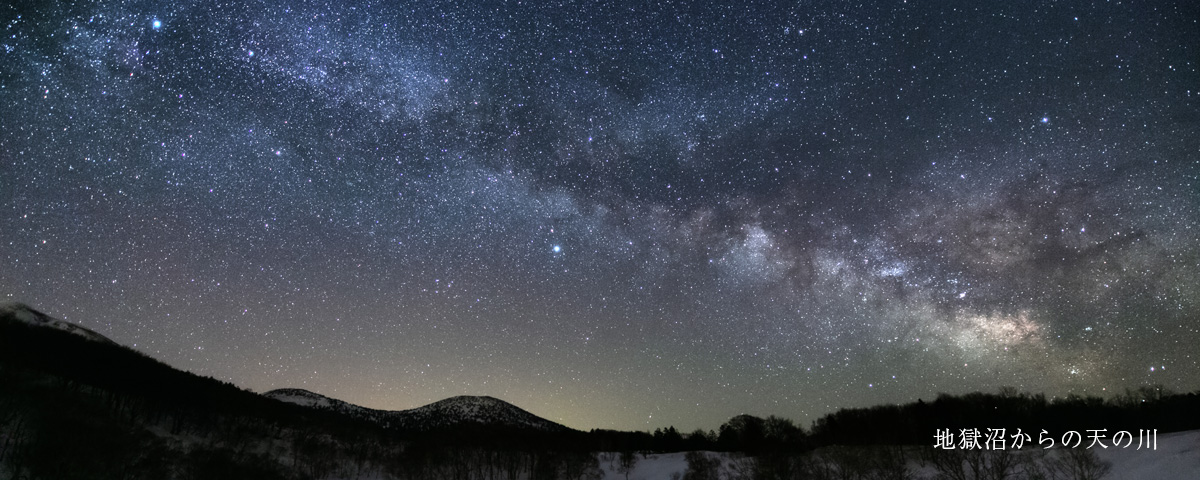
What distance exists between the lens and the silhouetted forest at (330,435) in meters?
62.4

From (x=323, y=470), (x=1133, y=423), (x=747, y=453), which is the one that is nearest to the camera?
(x=1133, y=423)

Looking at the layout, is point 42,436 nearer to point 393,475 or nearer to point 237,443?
point 237,443

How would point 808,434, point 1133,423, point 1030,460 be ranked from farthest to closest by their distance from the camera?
point 808,434 < point 1133,423 < point 1030,460

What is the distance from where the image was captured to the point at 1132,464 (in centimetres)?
5691

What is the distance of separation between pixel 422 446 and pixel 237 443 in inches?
1293

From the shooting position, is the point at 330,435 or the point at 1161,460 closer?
the point at 1161,460

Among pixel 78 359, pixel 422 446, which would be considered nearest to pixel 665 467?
pixel 422 446

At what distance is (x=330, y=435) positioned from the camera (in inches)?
4978

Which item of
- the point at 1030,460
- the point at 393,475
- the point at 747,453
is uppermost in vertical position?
the point at 1030,460

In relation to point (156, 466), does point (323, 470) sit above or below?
below

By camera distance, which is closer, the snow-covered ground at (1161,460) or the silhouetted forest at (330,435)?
the snow-covered ground at (1161,460)

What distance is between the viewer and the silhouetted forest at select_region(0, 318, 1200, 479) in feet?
205

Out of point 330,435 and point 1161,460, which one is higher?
point 1161,460

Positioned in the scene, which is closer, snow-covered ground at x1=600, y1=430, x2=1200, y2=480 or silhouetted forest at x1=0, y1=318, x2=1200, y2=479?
snow-covered ground at x1=600, y1=430, x2=1200, y2=480
